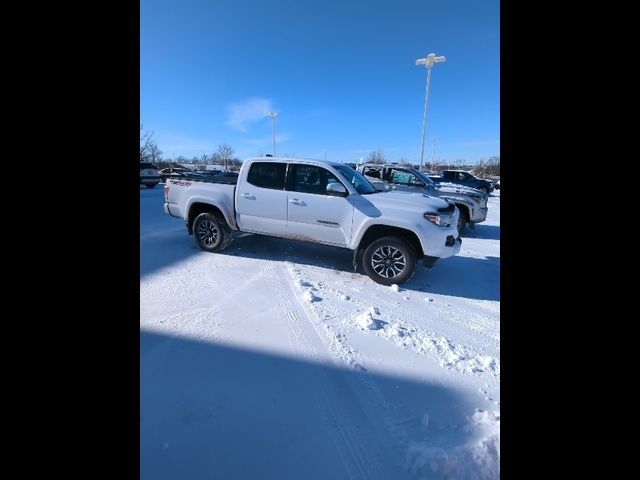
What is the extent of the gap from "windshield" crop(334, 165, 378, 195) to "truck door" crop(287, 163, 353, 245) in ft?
0.57

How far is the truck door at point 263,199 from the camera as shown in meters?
5.20

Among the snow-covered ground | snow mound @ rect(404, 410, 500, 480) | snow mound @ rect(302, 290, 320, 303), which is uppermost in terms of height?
snow mound @ rect(302, 290, 320, 303)

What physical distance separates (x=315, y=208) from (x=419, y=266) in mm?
2360

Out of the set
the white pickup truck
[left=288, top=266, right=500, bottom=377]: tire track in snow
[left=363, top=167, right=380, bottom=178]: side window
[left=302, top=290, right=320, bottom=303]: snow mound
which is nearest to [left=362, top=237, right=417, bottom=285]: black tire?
the white pickup truck

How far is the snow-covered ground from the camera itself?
1800mm

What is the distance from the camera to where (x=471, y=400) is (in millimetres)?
2342

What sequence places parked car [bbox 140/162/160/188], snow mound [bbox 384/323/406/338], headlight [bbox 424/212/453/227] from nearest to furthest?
snow mound [bbox 384/323/406/338] < headlight [bbox 424/212/453/227] < parked car [bbox 140/162/160/188]

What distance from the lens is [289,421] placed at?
6.72 feet

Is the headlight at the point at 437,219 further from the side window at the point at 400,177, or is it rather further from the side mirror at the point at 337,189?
the side window at the point at 400,177

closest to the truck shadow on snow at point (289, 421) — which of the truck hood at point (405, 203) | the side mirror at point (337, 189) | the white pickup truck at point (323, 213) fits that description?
the white pickup truck at point (323, 213)

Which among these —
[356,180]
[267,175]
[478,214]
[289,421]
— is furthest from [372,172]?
[289,421]

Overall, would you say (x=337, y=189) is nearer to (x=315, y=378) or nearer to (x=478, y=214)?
(x=315, y=378)

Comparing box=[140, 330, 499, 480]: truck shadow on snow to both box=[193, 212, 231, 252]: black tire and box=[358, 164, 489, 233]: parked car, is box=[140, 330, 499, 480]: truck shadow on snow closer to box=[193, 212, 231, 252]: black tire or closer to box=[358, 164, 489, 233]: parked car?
box=[193, 212, 231, 252]: black tire
